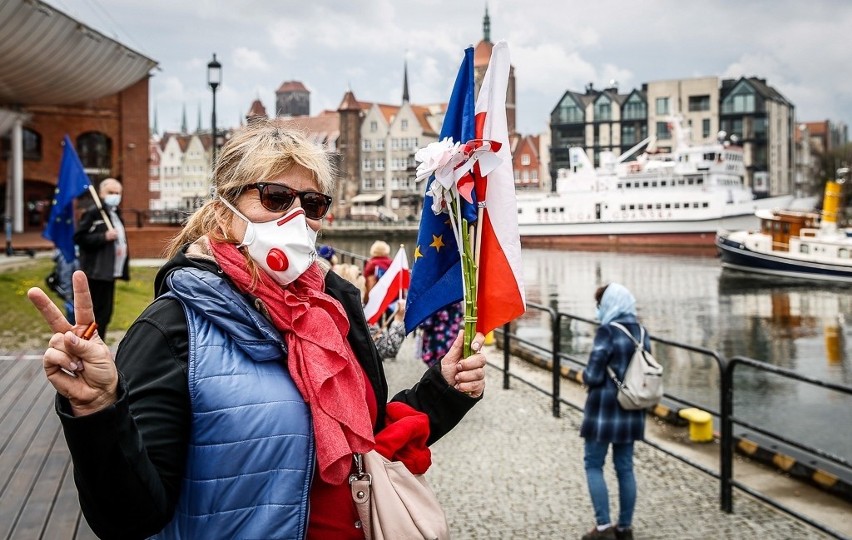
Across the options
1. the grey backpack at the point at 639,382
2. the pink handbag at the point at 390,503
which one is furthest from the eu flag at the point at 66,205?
the pink handbag at the point at 390,503

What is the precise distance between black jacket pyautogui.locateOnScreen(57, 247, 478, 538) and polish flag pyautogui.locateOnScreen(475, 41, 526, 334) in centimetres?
109

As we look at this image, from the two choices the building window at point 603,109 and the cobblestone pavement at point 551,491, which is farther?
the building window at point 603,109

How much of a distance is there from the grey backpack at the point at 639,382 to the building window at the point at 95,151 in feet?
122

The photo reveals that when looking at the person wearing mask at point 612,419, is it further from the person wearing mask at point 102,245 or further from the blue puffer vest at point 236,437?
the person wearing mask at point 102,245

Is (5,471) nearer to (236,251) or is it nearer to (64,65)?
(236,251)

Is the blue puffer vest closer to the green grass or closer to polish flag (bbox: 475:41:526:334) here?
polish flag (bbox: 475:41:526:334)

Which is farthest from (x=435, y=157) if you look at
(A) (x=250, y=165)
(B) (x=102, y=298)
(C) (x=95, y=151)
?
(C) (x=95, y=151)

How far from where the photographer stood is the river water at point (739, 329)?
1227 centimetres

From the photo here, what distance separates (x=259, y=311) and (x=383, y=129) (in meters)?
98.4

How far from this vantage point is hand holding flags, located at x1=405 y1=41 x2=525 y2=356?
2.61m

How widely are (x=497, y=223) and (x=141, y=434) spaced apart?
1452 millimetres

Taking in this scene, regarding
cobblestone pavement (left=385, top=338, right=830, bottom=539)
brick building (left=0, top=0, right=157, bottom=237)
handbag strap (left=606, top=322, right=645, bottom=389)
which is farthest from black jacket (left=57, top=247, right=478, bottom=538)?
brick building (left=0, top=0, right=157, bottom=237)

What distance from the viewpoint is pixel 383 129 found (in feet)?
323

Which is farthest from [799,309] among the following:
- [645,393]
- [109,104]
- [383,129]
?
[383,129]
